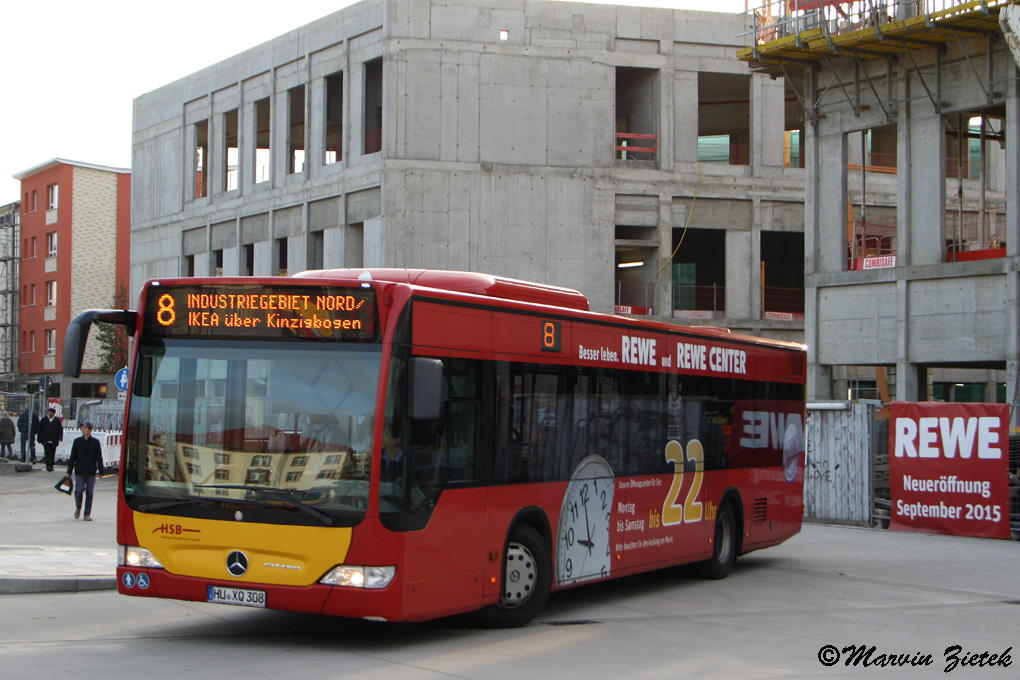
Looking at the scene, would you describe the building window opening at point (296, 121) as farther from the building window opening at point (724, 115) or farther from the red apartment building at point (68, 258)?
the red apartment building at point (68, 258)

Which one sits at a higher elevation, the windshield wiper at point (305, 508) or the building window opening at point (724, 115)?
the building window opening at point (724, 115)

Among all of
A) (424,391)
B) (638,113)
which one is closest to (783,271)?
(638,113)

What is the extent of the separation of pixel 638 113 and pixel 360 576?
35.9 metres

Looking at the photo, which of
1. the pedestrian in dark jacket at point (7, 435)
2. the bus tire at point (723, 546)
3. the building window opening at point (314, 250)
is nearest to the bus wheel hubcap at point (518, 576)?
the bus tire at point (723, 546)

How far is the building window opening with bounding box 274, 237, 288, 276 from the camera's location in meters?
44.7

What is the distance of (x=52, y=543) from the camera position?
51.6ft

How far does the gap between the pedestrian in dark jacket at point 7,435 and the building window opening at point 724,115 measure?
2580 cm

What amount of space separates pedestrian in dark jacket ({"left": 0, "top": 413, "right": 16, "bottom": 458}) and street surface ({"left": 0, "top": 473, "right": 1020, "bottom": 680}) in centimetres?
2784

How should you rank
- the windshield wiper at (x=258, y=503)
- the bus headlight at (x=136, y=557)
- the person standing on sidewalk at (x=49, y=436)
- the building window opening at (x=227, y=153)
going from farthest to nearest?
1. the building window opening at (x=227, y=153)
2. the person standing on sidewalk at (x=49, y=436)
3. the bus headlight at (x=136, y=557)
4. the windshield wiper at (x=258, y=503)

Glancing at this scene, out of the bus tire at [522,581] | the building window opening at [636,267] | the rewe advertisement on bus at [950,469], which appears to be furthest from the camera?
the building window opening at [636,267]

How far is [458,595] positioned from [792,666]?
2.62 meters

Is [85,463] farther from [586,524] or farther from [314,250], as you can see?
[314,250]

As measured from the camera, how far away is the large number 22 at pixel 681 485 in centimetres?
1277

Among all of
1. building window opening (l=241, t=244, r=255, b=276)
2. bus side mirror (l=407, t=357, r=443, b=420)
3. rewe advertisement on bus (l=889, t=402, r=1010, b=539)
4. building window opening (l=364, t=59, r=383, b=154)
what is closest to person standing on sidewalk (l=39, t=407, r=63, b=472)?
building window opening (l=241, t=244, r=255, b=276)
